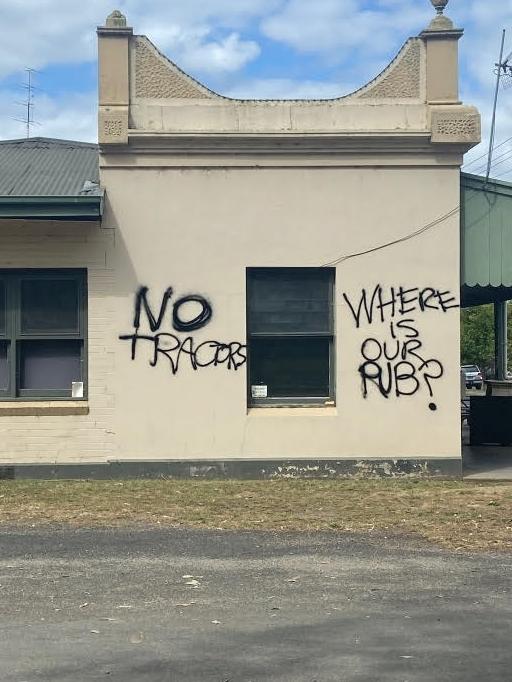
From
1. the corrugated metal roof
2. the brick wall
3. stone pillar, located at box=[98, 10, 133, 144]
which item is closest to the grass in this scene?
the brick wall

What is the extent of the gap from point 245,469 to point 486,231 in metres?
4.56

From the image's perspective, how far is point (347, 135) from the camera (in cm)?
1143

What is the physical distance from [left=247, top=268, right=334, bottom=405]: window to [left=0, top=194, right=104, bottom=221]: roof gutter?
227 centimetres

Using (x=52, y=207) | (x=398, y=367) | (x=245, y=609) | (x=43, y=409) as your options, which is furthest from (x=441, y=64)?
(x=245, y=609)

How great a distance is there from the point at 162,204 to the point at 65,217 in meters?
1.27

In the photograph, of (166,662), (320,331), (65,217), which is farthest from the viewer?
(320,331)

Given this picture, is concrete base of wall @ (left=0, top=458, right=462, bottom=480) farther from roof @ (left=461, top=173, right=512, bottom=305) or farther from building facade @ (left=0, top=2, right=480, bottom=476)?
roof @ (left=461, top=173, right=512, bottom=305)

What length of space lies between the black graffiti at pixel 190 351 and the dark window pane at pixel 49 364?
30.5 inches

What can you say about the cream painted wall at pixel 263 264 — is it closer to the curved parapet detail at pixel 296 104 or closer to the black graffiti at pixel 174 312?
the black graffiti at pixel 174 312

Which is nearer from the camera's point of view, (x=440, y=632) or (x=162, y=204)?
(x=440, y=632)

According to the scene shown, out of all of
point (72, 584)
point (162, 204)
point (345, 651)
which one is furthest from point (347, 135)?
point (345, 651)

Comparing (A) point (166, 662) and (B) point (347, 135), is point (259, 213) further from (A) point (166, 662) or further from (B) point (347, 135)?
(A) point (166, 662)

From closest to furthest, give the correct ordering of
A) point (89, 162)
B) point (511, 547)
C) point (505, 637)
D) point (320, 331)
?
point (505, 637) → point (511, 547) → point (320, 331) → point (89, 162)

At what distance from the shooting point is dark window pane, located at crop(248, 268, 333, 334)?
38.6 ft
